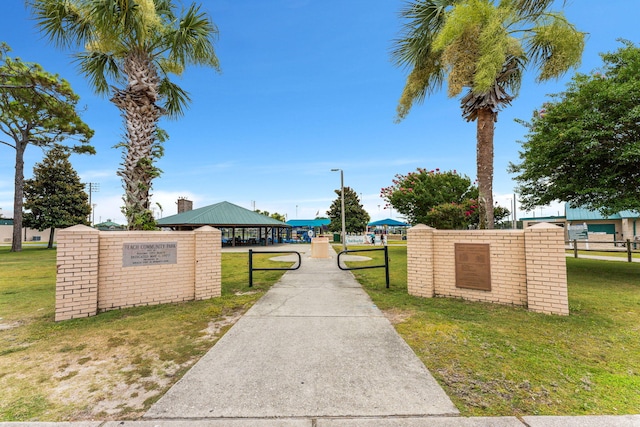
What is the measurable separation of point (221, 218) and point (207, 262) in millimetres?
19319

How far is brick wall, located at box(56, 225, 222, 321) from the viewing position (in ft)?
15.9

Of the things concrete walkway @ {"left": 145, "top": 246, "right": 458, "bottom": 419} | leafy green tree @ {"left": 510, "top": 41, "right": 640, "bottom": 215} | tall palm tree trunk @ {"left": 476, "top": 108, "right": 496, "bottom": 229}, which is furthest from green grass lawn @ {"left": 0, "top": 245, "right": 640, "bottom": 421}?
leafy green tree @ {"left": 510, "top": 41, "right": 640, "bottom": 215}

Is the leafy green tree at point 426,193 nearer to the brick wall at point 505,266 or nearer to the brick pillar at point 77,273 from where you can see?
the brick wall at point 505,266

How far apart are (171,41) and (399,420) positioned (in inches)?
326

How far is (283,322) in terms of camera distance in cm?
460

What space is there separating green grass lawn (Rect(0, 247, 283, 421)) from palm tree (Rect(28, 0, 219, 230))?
2.33m

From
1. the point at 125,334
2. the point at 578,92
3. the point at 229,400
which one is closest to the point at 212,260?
the point at 125,334

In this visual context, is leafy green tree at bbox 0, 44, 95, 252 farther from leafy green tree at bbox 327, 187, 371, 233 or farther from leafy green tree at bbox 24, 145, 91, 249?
leafy green tree at bbox 327, 187, 371, 233

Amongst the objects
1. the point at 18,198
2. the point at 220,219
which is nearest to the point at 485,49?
the point at 220,219

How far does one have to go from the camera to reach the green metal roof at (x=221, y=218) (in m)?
23.4

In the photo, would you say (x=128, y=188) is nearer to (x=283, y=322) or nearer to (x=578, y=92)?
(x=283, y=322)

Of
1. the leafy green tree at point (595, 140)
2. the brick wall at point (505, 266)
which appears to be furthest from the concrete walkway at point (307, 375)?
the leafy green tree at point (595, 140)

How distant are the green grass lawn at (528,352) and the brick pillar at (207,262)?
12.0ft

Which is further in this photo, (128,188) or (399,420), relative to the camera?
(128,188)
